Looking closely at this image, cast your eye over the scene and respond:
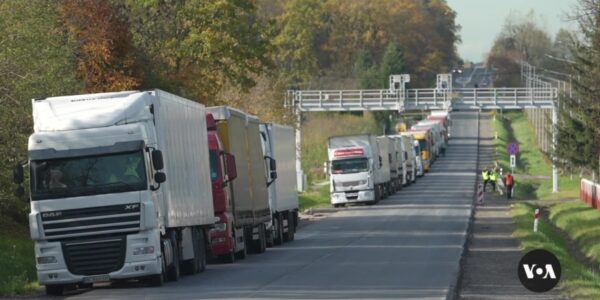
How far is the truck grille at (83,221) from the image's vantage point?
2533cm

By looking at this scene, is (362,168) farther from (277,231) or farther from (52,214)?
(52,214)

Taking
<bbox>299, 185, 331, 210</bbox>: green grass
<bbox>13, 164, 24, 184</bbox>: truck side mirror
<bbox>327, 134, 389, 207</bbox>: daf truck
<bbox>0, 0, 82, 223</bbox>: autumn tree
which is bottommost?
<bbox>299, 185, 331, 210</bbox>: green grass

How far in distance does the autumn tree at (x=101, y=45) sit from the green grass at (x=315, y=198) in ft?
71.5

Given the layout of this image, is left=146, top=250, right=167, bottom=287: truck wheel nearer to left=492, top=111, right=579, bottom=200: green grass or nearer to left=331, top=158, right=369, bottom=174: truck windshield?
left=331, top=158, right=369, bottom=174: truck windshield

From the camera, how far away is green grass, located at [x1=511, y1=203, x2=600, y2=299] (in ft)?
82.6

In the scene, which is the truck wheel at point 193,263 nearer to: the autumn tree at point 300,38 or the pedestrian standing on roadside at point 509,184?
the pedestrian standing on roadside at point 509,184

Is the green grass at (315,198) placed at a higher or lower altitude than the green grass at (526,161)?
higher

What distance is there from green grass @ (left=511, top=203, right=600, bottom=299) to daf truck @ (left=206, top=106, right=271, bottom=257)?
22.8 feet

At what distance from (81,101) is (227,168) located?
26.8 feet

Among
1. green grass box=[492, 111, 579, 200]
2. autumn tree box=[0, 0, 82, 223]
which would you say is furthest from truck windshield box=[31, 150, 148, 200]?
green grass box=[492, 111, 579, 200]

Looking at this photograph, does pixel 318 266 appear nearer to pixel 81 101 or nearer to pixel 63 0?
pixel 81 101

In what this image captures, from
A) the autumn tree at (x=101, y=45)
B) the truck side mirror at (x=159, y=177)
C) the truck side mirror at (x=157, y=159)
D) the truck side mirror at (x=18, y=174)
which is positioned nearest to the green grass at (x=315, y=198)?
the autumn tree at (x=101, y=45)

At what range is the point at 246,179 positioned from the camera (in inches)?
1427

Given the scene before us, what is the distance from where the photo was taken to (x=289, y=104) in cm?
8612
